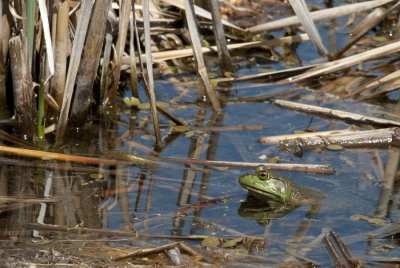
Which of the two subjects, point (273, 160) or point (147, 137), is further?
point (147, 137)

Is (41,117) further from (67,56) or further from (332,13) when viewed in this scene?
(332,13)

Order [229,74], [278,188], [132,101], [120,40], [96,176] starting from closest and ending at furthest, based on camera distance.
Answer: [278,188], [96,176], [120,40], [132,101], [229,74]

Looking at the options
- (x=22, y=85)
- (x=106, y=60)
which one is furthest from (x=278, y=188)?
(x=22, y=85)

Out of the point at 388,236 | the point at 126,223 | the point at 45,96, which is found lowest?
the point at 126,223

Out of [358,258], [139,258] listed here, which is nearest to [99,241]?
[139,258]

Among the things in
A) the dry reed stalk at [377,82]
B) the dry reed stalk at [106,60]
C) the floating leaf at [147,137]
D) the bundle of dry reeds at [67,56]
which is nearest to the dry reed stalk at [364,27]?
the dry reed stalk at [377,82]

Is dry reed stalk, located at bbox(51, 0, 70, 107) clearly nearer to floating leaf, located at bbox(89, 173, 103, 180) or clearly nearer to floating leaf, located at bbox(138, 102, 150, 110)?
floating leaf, located at bbox(89, 173, 103, 180)

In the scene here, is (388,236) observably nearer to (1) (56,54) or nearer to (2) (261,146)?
(2) (261,146)

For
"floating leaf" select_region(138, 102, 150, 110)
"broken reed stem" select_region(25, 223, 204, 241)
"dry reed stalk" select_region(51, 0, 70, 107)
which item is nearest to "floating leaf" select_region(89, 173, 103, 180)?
"dry reed stalk" select_region(51, 0, 70, 107)
